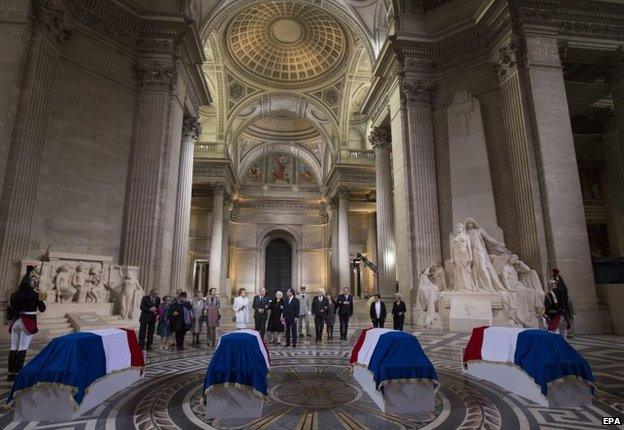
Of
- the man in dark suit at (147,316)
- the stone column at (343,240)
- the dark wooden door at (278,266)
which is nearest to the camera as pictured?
the man in dark suit at (147,316)

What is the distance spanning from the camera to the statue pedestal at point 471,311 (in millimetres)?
8992

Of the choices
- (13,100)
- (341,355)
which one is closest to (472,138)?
(341,355)

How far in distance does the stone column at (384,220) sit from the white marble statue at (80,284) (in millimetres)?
10805

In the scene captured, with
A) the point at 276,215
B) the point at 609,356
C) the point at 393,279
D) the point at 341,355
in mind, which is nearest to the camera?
the point at 609,356

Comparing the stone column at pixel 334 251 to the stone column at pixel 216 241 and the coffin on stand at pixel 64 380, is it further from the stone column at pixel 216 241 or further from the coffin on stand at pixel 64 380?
the coffin on stand at pixel 64 380

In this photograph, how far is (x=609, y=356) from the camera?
19.7ft

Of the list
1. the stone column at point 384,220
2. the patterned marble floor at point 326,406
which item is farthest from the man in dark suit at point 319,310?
the stone column at point 384,220

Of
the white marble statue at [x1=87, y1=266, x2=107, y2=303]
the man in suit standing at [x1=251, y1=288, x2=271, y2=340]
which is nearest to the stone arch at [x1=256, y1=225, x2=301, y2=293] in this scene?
the white marble statue at [x1=87, y1=266, x2=107, y2=303]

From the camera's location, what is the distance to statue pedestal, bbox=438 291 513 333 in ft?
29.5

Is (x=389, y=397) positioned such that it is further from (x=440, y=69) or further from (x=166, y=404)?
(x=440, y=69)

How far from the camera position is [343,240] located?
82.1ft

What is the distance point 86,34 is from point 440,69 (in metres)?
11.5

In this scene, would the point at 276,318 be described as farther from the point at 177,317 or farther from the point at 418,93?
the point at 418,93

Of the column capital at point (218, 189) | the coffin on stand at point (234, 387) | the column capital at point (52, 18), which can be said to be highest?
the column capital at point (52, 18)
